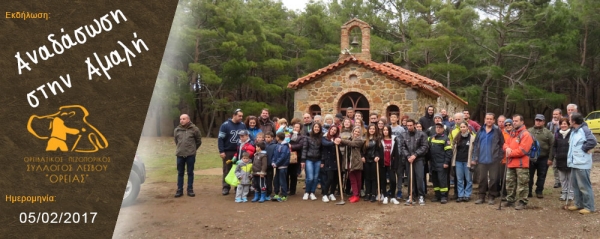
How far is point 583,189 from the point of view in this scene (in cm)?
551

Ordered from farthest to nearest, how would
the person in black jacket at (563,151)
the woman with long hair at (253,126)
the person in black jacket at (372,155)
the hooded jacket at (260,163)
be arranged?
the woman with long hair at (253,126) < the hooded jacket at (260,163) < the person in black jacket at (372,155) < the person in black jacket at (563,151)

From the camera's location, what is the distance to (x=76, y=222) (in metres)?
2.26

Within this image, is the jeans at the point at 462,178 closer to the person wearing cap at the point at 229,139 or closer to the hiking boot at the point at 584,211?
the hiking boot at the point at 584,211

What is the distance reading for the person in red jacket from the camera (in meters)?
5.80

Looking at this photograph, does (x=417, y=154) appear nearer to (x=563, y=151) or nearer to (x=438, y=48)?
(x=563, y=151)

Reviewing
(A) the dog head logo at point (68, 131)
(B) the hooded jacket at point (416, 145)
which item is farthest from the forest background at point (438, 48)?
(A) the dog head logo at point (68, 131)

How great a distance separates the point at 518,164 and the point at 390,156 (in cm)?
172

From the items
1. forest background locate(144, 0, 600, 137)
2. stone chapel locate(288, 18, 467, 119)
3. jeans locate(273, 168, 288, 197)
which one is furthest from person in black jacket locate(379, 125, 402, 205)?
forest background locate(144, 0, 600, 137)

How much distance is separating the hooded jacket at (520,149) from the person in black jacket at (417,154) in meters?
1.12

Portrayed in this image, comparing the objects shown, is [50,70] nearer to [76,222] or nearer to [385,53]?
[76,222]

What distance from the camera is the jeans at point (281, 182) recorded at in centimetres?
654

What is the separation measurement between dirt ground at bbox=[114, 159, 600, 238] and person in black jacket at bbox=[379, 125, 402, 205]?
14.6 inches

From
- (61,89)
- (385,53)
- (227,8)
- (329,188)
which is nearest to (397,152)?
(329,188)

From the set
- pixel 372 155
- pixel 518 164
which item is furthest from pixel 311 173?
pixel 518 164
